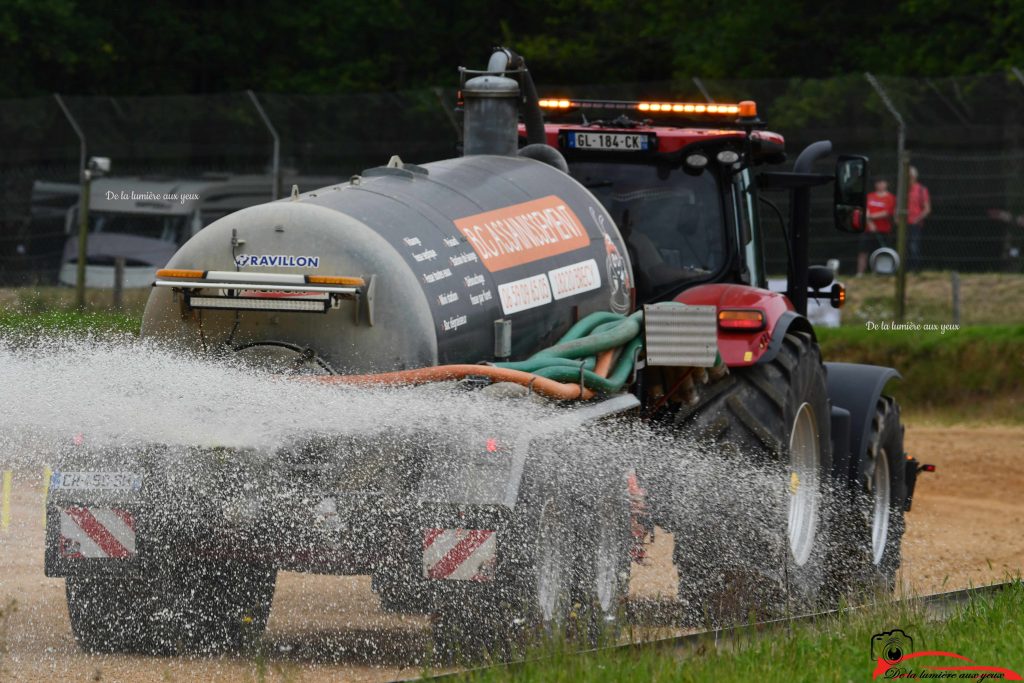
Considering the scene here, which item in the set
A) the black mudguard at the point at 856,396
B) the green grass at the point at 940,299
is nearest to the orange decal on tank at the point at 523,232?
the black mudguard at the point at 856,396

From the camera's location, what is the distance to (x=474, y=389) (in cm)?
615

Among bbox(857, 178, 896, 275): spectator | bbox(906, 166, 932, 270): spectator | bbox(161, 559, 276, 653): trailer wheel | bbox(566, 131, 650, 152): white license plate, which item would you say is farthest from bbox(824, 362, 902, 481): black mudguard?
bbox(857, 178, 896, 275): spectator

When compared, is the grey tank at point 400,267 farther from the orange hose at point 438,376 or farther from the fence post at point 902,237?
the fence post at point 902,237

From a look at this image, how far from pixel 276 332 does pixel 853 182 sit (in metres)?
3.61

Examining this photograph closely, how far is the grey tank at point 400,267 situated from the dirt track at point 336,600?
100 centimetres

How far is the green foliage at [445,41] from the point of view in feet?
91.8

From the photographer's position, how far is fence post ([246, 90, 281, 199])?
19.5m

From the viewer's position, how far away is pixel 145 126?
20234 mm

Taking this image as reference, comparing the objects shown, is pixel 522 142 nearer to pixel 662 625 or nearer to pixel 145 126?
pixel 662 625

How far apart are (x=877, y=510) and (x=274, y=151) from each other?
1168 centimetres

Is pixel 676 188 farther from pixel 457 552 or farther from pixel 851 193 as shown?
pixel 457 552

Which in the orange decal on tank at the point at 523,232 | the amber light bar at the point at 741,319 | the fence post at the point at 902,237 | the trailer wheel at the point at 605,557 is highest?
the orange decal on tank at the point at 523,232

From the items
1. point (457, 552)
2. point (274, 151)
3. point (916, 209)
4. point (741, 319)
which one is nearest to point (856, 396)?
point (741, 319)

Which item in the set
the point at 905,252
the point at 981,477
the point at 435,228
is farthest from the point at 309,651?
the point at 905,252
